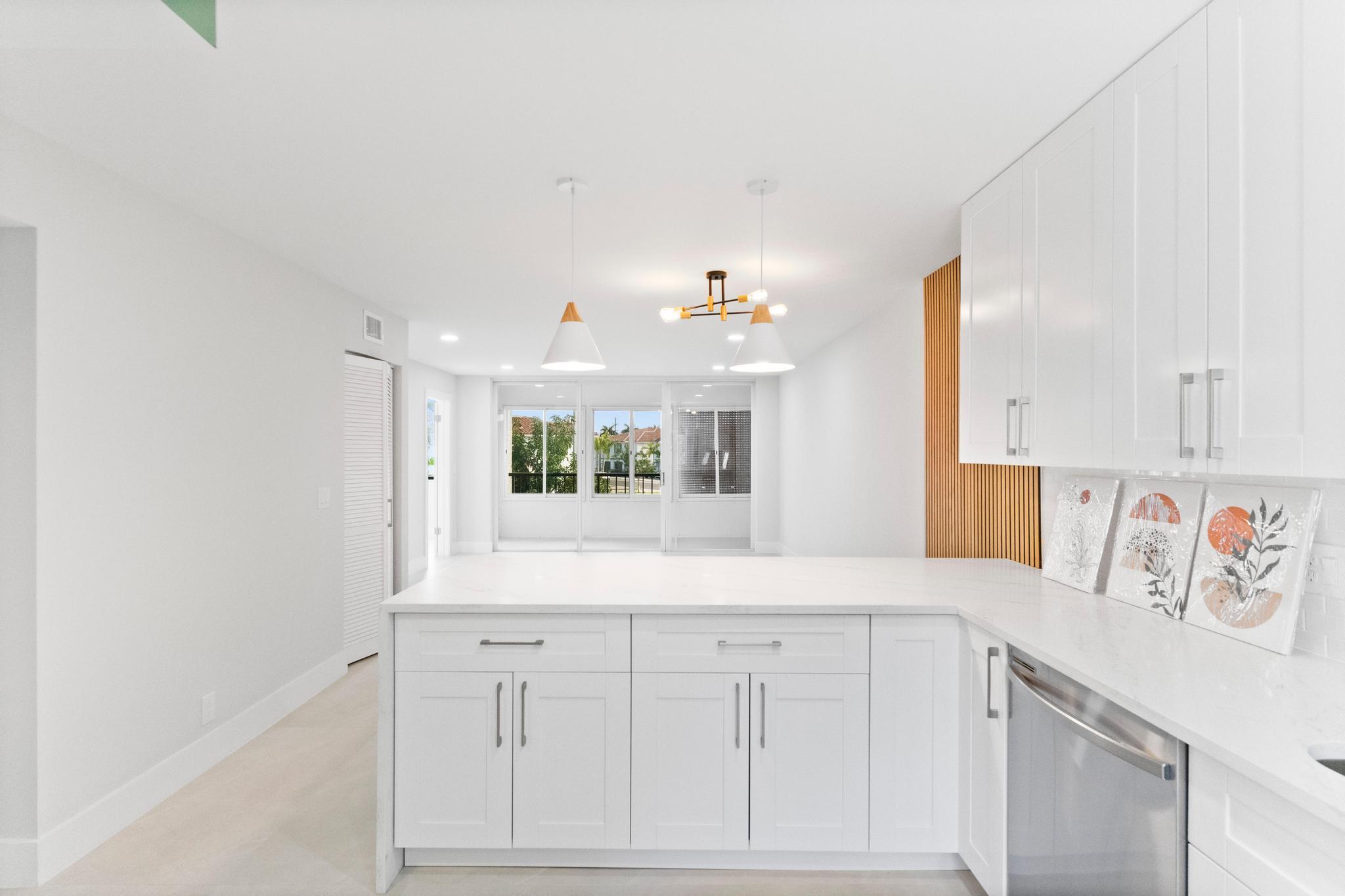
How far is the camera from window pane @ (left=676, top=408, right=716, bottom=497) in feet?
30.8

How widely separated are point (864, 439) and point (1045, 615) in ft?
10.9

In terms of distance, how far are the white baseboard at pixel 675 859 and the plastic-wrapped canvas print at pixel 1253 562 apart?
1159 millimetres

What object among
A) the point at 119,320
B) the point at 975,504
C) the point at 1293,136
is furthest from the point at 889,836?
the point at 119,320

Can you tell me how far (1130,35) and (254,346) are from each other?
3.71 metres

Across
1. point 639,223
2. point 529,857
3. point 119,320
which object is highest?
point 639,223

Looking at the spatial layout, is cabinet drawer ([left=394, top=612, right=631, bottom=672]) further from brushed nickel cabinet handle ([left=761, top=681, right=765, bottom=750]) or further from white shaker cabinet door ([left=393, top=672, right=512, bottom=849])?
brushed nickel cabinet handle ([left=761, top=681, right=765, bottom=750])

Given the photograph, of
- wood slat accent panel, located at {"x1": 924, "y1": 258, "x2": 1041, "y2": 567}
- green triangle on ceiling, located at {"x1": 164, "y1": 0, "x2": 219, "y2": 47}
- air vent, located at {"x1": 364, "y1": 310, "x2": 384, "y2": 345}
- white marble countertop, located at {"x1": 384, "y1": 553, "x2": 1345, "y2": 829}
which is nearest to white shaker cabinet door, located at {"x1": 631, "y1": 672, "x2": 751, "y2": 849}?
white marble countertop, located at {"x1": 384, "y1": 553, "x2": 1345, "y2": 829}

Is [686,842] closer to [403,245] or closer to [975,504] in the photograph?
[975,504]

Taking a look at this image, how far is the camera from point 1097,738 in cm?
147

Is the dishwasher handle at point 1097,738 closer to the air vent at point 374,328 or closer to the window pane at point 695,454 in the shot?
the air vent at point 374,328

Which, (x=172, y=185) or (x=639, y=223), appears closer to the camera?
(x=172, y=185)

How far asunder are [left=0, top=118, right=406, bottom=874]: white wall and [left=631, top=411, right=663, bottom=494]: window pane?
6.40 meters

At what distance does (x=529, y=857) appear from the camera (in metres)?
2.26

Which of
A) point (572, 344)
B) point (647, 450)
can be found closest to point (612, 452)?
point (647, 450)
